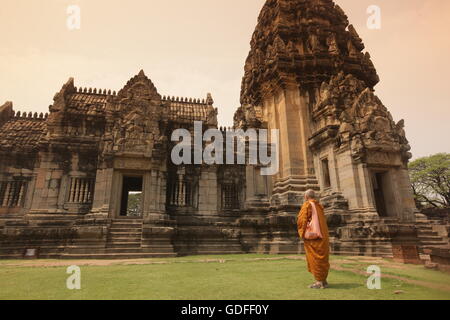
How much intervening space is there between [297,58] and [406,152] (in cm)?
821

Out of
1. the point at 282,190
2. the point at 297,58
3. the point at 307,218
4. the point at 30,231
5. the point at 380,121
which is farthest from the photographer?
the point at 297,58

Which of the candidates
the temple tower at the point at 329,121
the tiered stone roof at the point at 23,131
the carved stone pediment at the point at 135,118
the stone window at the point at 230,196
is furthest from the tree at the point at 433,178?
the tiered stone roof at the point at 23,131

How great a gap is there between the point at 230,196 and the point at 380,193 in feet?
26.5

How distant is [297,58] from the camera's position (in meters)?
16.6

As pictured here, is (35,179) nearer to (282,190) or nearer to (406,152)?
(282,190)

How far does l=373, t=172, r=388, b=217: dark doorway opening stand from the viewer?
1339 cm

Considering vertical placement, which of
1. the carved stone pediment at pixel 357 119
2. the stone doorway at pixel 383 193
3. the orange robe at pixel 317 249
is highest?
the carved stone pediment at pixel 357 119

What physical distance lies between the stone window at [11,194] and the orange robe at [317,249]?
1549 centimetres

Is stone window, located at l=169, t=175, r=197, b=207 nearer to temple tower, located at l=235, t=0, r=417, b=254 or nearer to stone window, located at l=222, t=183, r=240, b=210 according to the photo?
stone window, located at l=222, t=183, r=240, b=210

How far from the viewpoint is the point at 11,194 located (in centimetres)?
1441

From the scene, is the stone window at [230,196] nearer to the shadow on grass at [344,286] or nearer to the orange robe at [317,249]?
the orange robe at [317,249]

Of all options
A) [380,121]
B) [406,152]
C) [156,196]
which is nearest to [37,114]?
[156,196]

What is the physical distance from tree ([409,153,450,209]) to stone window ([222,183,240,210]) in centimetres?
3403

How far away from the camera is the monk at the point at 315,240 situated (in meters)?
4.99
